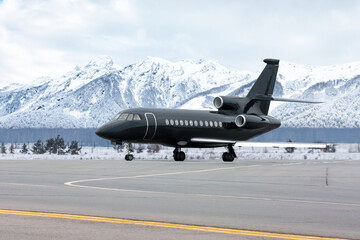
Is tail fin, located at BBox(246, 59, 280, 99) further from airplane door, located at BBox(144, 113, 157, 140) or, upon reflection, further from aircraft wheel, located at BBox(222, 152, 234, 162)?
airplane door, located at BBox(144, 113, 157, 140)

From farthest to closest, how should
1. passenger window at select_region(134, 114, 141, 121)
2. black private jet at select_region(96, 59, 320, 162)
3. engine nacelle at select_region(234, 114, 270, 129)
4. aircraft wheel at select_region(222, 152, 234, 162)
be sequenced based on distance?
engine nacelle at select_region(234, 114, 270, 129)
aircraft wheel at select_region(222, 152, 234, 162)
passenger window at select_region(134, 114, 141, 121)
black private jet at select_region(96, 59, 320, 162)

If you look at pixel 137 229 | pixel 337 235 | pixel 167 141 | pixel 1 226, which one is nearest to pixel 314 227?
pixel 337 235

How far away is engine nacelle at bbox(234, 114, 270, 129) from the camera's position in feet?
128

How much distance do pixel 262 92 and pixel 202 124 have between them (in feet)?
19.6

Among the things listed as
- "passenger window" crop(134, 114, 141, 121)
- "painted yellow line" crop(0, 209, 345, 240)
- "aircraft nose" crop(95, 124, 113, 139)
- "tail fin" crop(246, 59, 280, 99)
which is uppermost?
"tail fin" crop(246, 59, 280, 99)

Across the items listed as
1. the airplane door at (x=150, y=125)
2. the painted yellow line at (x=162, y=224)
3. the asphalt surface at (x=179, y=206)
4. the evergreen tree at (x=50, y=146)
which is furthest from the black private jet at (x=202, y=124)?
the evergreen tree at (x=50, y=146)

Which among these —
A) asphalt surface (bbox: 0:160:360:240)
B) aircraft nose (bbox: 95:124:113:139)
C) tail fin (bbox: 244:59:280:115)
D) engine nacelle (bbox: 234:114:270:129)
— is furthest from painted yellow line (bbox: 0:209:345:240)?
tail fin (bbox: 244:59:280:115)

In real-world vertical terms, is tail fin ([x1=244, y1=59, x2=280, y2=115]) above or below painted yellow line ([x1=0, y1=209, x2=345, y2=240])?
above

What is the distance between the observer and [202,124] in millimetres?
38219

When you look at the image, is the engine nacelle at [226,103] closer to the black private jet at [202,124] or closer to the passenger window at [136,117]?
the black private jet at [202,124]

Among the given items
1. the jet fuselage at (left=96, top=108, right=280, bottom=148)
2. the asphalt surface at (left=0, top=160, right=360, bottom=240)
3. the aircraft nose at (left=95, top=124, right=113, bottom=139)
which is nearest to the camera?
the asphalt surface at (left=0, top=160, right=360, bottom=240)

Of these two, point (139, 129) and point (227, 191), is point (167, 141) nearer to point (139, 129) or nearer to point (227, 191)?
point (139, 129)

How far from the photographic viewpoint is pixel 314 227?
29.1 feet

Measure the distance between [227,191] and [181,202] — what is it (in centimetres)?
297
